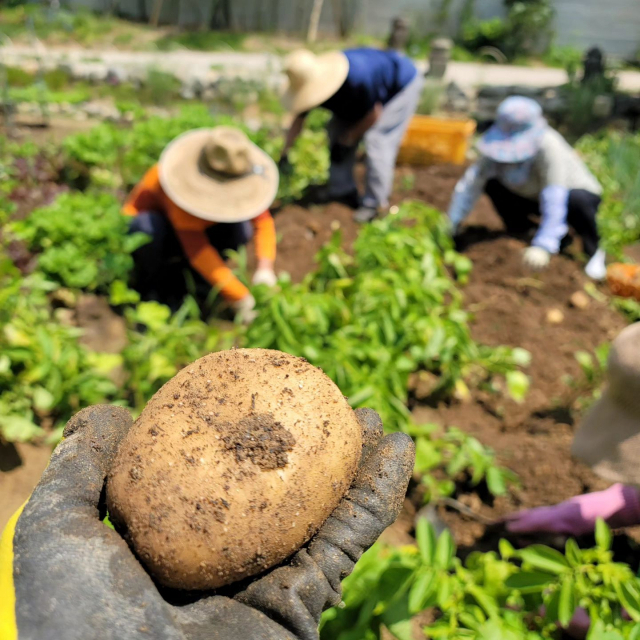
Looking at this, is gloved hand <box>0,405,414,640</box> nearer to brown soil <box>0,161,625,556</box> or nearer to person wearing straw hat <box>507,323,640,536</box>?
person wearing straw hat <box>507,323,640,536</box>

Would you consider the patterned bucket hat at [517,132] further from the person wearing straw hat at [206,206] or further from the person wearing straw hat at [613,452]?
the person wearing straw hat at [613,452]

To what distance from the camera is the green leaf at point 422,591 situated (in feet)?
4.79

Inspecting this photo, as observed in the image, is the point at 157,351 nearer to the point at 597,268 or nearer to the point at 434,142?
the point at 597,268

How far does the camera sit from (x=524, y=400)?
3092 millimetres

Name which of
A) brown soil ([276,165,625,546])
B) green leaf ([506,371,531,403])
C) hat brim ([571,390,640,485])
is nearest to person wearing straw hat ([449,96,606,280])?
brown soil ([276,165,625,546])

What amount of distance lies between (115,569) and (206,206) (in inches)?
95.7

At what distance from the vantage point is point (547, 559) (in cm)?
156

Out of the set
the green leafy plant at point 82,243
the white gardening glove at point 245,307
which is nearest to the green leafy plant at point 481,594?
the white gardening glove at point 245,307

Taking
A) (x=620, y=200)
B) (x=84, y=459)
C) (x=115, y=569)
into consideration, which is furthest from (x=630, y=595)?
(x=620, y=200)

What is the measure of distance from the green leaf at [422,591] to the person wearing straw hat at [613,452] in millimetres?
693

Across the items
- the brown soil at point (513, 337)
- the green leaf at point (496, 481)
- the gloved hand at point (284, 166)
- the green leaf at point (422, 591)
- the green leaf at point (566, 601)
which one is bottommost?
the brown soil at point (513, 337)

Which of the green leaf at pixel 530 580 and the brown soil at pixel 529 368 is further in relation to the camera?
the brown soil at pixel 529 368

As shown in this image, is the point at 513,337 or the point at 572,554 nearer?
the point at 572,554

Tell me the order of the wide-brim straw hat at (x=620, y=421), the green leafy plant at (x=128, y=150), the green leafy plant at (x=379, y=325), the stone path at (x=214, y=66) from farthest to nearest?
1. the stone path at (x=214, y=66)
2. the green leafy plant at (x=128, y=150)
3. the green leafy plant at (x=379, y=325)
4. the wide-brim straw hat at (x=620, y=421)
